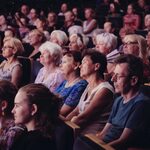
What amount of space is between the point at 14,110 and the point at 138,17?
659cm

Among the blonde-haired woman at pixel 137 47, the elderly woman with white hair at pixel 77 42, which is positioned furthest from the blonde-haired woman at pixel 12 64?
the blonde-haired woman at pixel 137 47

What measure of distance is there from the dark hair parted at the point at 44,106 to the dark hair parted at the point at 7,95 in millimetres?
252

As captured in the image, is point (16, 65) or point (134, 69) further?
point (16, 65)

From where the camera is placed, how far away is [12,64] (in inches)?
201

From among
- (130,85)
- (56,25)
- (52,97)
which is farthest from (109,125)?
(56,25)

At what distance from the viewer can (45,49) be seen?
4.80 m

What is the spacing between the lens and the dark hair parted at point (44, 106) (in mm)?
2469

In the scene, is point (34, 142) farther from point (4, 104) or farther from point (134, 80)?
point (134, 80)

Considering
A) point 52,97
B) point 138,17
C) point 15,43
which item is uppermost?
point 52,97

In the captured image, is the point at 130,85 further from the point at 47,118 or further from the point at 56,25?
the point at 56,25

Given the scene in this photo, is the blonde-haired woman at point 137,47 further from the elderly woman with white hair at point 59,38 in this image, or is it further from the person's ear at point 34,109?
the person's ear at point 34,109

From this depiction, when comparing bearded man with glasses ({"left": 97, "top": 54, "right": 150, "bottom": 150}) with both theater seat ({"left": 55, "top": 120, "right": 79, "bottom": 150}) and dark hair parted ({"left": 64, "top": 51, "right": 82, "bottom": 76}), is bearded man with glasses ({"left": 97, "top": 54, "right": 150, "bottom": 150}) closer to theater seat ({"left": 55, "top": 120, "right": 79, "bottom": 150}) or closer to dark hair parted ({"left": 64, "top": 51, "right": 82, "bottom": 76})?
theater seat ({"left": 55, "top": 120, "right": 79, "bottom": 150})

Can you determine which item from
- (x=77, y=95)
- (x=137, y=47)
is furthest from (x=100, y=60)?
(x=137, y=47)

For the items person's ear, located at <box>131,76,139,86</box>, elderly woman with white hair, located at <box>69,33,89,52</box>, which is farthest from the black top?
elderly woman with white hair, located at <box>69,33,89,52</box>
